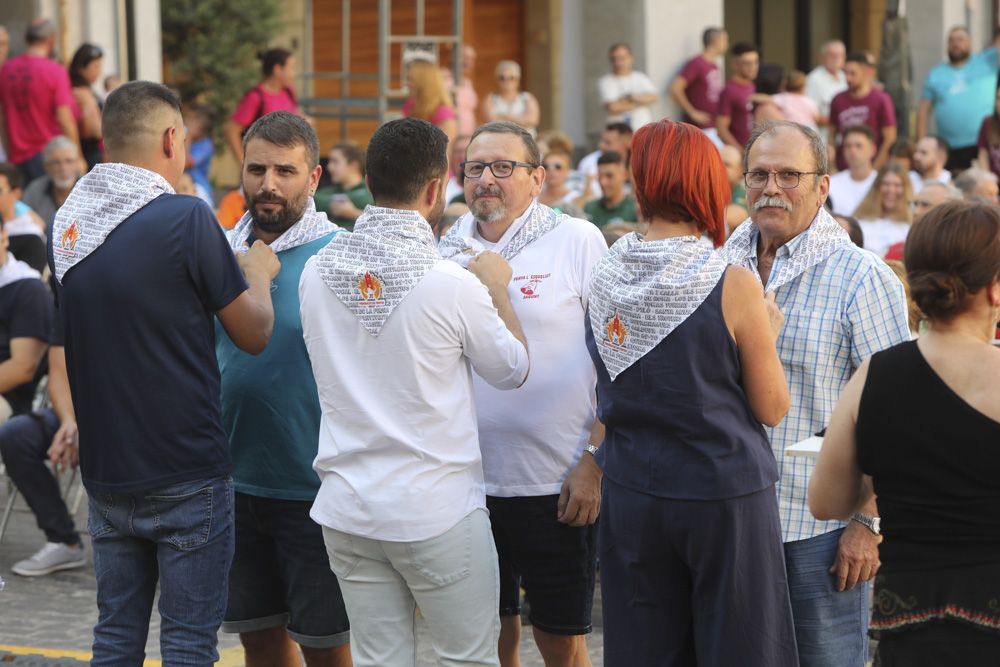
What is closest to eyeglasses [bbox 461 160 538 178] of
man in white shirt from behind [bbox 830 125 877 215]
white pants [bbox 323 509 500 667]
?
white pants [bbox 323 509 500 667]

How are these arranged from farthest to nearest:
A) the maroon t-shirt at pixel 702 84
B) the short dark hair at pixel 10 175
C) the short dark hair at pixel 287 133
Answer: the maroon t-shirt at pixel 702 84
the short dark hair at pixel 10 175
the short dark hair at pixel 287 133

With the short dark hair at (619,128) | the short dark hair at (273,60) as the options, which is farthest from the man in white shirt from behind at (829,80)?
the short dark hair at (273,60)

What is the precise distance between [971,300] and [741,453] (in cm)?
75

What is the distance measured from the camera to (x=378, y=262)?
148 inches

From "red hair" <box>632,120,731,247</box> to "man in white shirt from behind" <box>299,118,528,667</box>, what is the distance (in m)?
0.53

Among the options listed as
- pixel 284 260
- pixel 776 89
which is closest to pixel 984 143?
pixel 776 89

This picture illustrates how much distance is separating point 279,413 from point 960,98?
11294 millimetres

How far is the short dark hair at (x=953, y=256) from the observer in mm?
2965

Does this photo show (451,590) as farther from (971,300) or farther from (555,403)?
(971,300)

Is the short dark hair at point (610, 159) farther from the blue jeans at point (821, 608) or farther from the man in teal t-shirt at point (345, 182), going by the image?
the blue jeans at point (821, 608)

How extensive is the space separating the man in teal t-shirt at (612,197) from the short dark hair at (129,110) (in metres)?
6.28

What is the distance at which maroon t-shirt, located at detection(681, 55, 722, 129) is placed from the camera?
1423cm

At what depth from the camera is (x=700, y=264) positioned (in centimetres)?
351

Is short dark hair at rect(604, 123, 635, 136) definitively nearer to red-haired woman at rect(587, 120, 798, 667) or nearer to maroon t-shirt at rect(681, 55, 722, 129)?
maroon t-shirt at rect(681, 55, 722, 129)
